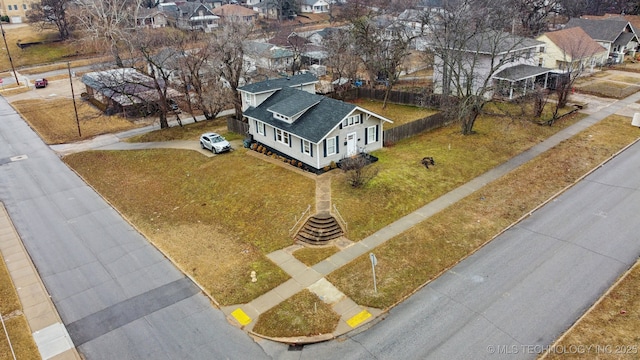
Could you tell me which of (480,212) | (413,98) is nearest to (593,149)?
(480,212)

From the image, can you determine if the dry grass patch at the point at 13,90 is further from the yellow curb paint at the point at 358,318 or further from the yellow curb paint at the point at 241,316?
the yellow curb paint at the point at 358,318

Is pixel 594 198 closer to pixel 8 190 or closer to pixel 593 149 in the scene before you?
pixel 593 149

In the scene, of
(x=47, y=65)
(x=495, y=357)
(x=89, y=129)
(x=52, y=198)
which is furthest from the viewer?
(x=47, y=65)

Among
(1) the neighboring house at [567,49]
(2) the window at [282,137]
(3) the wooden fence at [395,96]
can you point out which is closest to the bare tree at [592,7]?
(1) the neighboring house at [567,49]

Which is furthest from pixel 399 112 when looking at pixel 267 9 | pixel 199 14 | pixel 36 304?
pixel 267 9

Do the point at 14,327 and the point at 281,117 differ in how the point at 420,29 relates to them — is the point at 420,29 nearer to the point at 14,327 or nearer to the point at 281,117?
the point at 281,117

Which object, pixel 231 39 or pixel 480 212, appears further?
pixel 231 39

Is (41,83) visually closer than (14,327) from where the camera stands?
No
